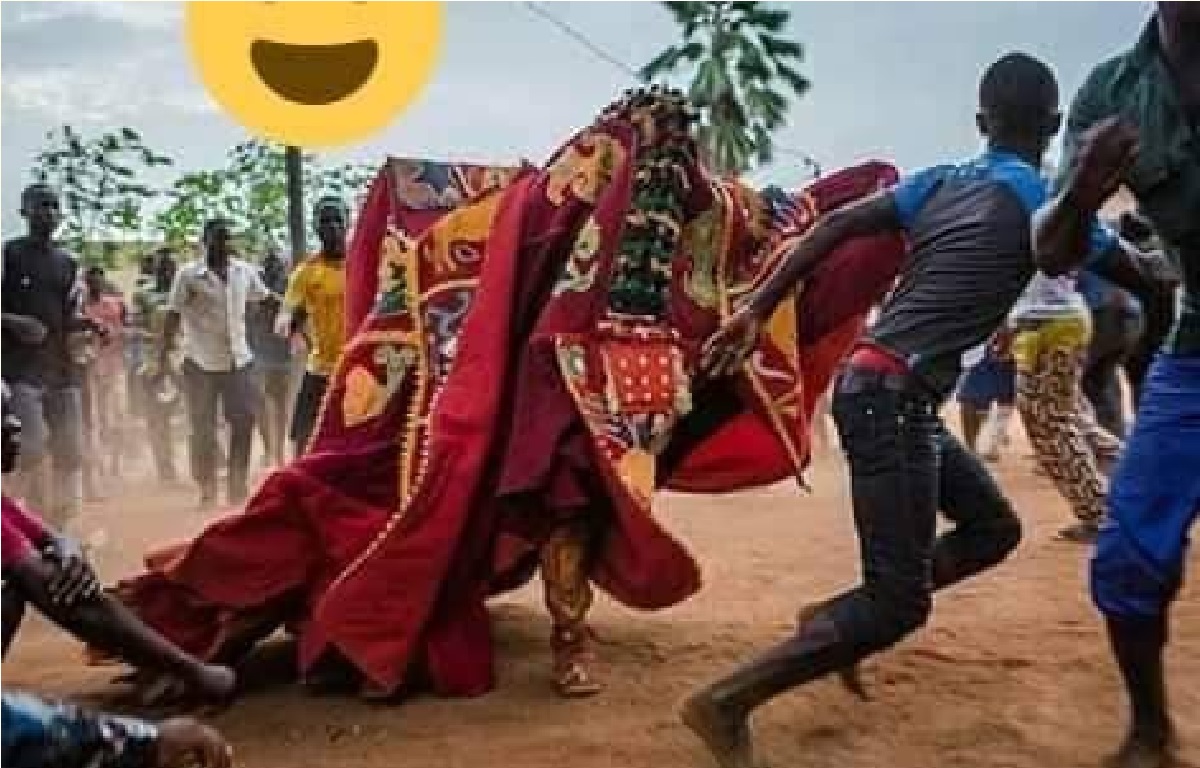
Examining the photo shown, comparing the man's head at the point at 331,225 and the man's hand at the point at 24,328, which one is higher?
the man's head at the point at 331,225

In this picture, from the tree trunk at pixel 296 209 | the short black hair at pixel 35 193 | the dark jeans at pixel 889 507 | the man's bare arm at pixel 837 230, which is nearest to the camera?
the dark jeans at pixel 889 507

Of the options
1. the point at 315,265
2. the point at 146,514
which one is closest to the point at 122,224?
the point at 146,514

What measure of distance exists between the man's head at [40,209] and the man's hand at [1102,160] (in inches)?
248

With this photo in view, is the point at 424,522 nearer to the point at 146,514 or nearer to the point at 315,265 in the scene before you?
the point at 315,265

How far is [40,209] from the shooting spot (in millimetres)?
9031

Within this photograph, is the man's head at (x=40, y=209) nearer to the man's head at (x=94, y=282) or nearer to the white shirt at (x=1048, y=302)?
the white shirt at (x=1048, y=302)

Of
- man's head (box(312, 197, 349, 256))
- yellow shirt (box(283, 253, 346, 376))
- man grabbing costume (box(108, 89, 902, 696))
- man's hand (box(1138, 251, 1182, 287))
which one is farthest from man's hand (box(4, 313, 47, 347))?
man's hand (box(1138, 251, 1182, 287))

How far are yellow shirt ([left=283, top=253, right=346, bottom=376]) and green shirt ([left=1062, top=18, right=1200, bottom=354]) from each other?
589 cm

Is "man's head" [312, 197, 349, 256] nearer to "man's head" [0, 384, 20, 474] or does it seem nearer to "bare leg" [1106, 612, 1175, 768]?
"man's head" [0, 384, 20, 474]

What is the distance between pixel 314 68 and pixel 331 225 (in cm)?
235

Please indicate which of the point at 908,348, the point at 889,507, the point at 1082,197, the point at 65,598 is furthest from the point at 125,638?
the point at 1082,197

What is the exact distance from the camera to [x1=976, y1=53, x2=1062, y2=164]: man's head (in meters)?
4.54

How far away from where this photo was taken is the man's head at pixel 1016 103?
454 cm

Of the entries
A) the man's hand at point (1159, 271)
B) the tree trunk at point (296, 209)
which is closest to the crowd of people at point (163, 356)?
the tree trunk at point (296, 209)
